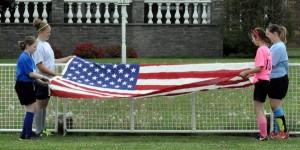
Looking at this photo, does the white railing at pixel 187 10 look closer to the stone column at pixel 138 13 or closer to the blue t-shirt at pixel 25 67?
the stone column at pixel 138 13

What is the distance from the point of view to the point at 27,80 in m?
11.8

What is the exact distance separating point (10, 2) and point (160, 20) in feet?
18.2

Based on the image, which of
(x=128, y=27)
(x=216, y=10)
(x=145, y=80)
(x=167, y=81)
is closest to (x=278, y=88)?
(x=167, y=81)

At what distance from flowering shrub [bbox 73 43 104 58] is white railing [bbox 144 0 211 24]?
2802mm

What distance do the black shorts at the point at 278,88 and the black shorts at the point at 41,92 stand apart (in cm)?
320

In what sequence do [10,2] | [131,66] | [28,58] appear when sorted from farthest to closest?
[10,2] → [131,66] → [28,58]

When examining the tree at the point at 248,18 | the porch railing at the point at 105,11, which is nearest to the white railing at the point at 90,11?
the porch railing at the point at 105,11

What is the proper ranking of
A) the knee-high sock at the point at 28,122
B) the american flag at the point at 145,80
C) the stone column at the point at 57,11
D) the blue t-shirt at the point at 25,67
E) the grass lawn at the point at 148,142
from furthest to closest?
1. the stone column at the point at 57,11
2. the american flag at the point at 145,80
3. the knee-high sock at the point at 28,122
4. the blue t-shirt at the point at 25,67
5. the grass lawn at the point at 148,142

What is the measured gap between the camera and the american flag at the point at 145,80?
40.1ft

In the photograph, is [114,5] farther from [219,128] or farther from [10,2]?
[219,128]

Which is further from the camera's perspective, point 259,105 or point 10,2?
point 10,2

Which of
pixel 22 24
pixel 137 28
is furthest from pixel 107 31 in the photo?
pixel 22 24

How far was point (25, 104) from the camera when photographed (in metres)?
11.9

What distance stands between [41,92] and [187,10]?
19624 mm
